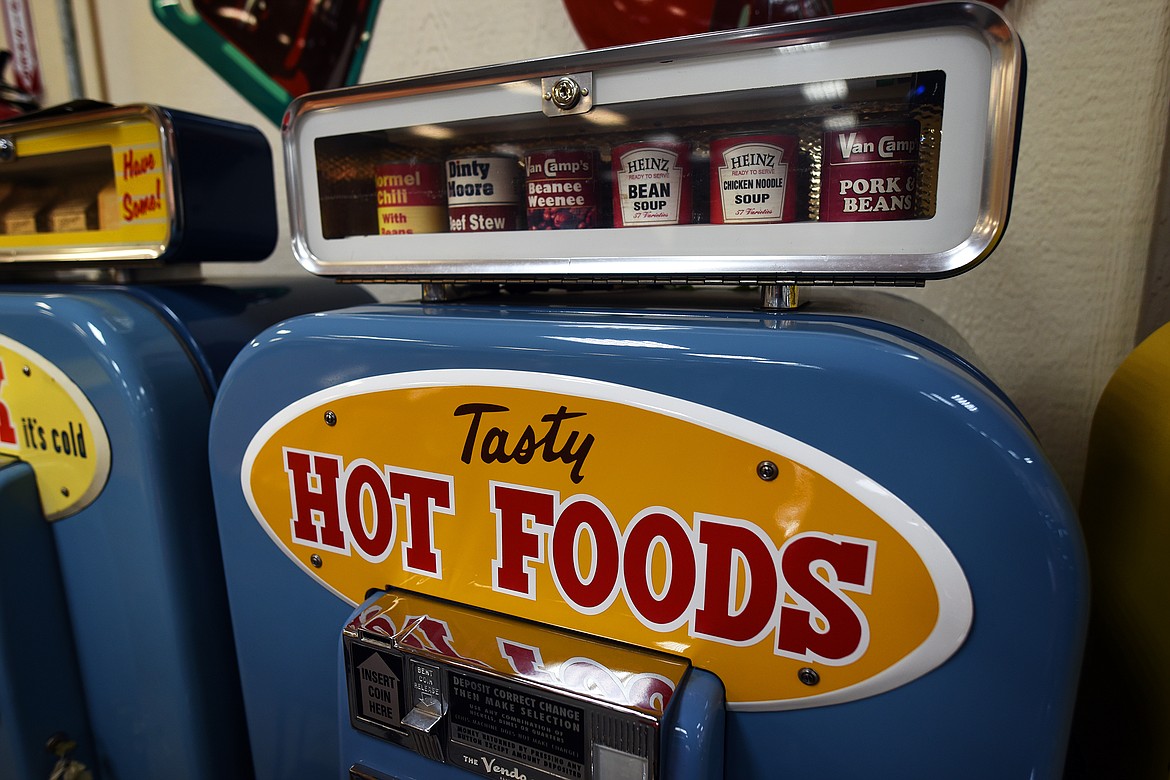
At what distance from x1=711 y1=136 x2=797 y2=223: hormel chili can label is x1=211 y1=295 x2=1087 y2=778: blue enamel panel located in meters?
0.09

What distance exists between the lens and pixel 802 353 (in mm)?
537

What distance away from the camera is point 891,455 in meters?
0.51

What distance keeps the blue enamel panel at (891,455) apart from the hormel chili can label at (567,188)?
10 centimetres

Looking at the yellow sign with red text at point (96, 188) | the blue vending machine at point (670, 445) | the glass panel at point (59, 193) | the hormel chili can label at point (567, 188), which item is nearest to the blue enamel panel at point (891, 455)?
the blue vending machine at point (670, 445)

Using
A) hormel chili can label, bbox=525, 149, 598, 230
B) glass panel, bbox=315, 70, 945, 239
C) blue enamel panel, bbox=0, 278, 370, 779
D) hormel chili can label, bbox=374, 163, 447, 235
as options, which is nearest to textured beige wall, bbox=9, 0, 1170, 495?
glass panel, bbox=315, 70, 945, 239

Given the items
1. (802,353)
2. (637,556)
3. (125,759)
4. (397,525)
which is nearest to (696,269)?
(802,353)

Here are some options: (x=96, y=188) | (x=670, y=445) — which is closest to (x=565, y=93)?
(x=670, y=445)

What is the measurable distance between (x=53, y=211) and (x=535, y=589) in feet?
3.37

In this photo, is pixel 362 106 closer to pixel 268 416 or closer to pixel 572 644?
pixel 268 416

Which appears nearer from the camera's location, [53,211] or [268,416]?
[268,416]

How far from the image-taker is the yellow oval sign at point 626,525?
53 cm

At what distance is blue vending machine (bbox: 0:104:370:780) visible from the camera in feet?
2.85

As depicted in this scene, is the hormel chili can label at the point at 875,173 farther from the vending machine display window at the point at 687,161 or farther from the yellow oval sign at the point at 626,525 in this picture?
the yellow oval sign at the point at 626,525

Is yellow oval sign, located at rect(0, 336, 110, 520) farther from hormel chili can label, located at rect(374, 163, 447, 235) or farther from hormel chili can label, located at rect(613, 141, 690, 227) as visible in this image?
hormel chili can label, located at rect(613, 141, 690, 227)
